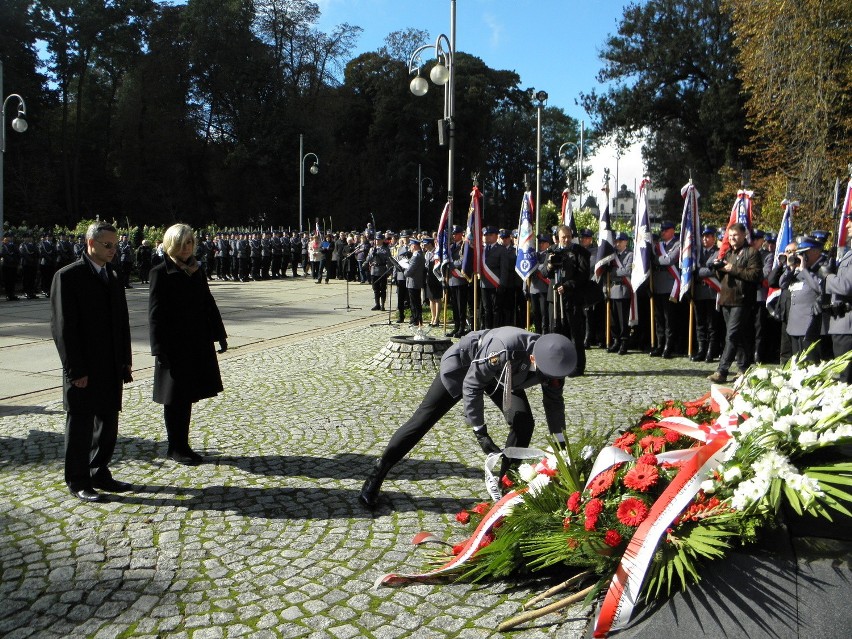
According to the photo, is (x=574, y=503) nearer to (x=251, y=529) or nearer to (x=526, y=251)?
(x=251, y=529)

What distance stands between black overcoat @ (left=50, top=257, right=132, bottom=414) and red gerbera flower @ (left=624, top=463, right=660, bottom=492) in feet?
12.3

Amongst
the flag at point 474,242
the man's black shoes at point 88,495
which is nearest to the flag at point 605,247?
the flag at point 474,242

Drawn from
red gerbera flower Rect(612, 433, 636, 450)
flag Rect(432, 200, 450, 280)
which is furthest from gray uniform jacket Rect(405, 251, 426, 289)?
red gerbera flower Rect(612, 433, 636, 450)

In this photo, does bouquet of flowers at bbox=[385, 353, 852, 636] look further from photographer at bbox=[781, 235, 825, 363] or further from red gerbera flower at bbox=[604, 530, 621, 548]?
photographer at bbox=[781, 235, 825, 363]

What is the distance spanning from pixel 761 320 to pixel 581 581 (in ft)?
29.9

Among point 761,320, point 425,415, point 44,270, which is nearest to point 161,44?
point 44,270

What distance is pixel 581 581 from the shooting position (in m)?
3.82

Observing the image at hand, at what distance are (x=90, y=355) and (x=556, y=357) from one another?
133 inches

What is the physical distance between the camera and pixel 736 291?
9.98 meters

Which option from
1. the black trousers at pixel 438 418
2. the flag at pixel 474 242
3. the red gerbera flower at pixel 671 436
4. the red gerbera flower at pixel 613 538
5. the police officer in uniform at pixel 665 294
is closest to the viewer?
the red gerbera flower at pixel 613 538

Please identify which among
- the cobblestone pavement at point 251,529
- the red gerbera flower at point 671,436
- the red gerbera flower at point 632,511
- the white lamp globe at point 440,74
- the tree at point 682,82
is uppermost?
the tree at point 682,82

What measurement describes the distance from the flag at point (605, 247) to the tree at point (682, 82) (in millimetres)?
30149

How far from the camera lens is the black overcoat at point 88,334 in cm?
530

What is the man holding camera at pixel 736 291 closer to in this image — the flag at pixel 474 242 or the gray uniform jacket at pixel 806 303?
the gray uniform jacket at pixel 806 303
